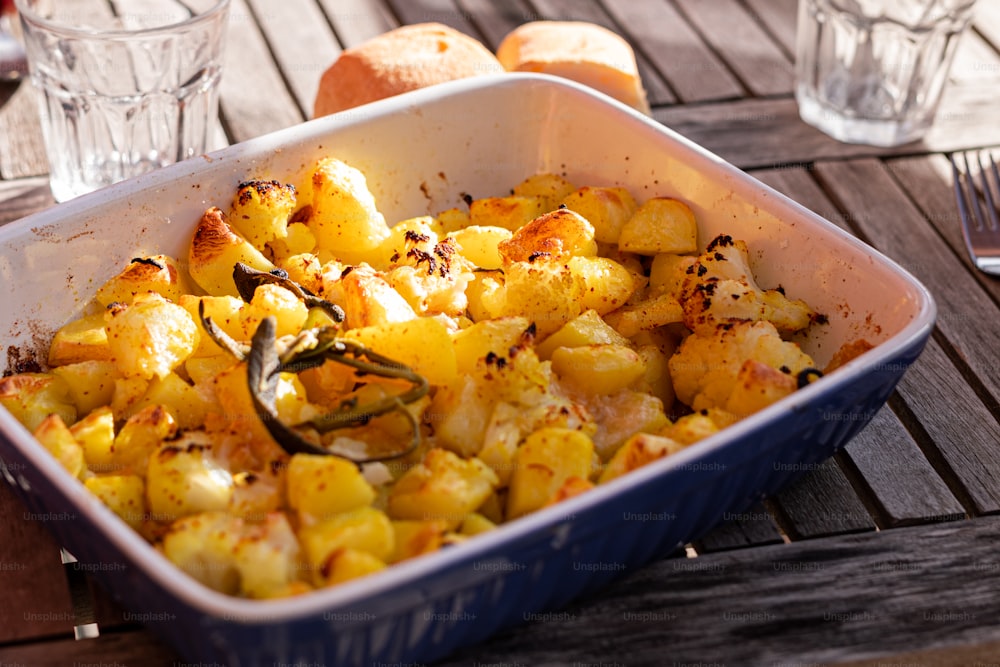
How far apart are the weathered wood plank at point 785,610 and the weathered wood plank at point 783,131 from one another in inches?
37.0

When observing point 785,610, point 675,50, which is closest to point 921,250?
point 675,50

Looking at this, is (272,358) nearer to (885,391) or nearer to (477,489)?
(477,489)

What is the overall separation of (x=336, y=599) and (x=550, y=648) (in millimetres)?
306

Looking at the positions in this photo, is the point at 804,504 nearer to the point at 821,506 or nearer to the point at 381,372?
the point at 821,506

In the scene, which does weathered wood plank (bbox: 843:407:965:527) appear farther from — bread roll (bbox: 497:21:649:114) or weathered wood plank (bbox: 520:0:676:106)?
weathered wood plank (bbox: 520:0:676:106)

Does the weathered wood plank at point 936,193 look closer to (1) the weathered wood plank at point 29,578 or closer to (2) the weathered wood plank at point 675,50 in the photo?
(2) the weathered wood plank at point 675,50

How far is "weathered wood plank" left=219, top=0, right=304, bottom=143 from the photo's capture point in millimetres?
2072

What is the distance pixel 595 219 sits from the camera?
1.56m

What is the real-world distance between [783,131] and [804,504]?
1.00 meters

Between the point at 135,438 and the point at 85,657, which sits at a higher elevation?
the point at 135,438

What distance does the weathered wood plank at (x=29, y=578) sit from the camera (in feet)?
3.72

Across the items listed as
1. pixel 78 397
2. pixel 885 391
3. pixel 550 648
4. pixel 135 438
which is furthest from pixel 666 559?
pixel 78 397

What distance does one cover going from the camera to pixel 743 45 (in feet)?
7.98

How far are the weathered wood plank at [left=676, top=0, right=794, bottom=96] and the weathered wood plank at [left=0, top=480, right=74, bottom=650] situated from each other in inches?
62.5
